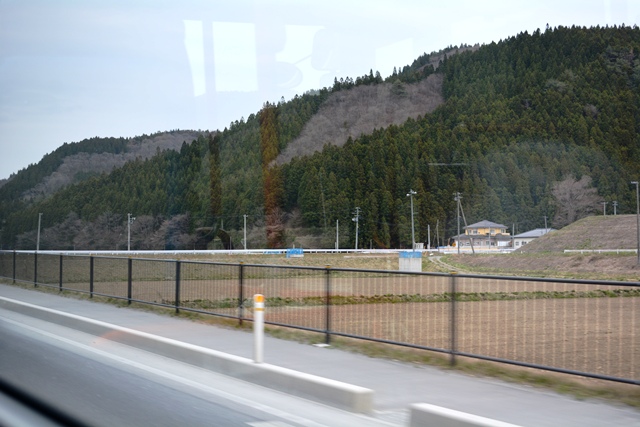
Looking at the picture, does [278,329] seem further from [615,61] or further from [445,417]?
[615,61]

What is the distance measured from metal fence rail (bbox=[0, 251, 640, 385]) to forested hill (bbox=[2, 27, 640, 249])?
2875 inches

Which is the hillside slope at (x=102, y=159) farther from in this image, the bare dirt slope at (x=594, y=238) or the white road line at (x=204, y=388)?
the white road line at (x=204, y=388)

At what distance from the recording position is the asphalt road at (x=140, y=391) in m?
6.82

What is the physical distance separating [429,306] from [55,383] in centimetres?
557

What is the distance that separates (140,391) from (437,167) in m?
104

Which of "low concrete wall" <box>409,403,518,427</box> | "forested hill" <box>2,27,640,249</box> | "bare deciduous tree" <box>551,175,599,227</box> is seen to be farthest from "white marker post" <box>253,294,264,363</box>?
"forested hill" <box>2,27,640,249</box>

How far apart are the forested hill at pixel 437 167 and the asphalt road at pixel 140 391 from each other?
76.2 meters

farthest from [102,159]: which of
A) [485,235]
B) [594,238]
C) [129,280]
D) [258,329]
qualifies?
[258,329]

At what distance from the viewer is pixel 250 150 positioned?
107m

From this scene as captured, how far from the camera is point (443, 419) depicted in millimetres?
5914

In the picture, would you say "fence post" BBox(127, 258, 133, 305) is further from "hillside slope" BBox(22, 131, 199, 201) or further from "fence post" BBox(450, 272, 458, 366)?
"hillside slope" BBox(22, 131, 199, 201)

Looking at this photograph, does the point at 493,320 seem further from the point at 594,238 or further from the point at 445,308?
the point at 594,238

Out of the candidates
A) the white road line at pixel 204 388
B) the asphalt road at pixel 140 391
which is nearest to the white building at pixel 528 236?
the white road line at pixel 204 388

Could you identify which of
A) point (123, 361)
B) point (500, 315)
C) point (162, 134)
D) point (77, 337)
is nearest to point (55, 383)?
point (123, 361)
